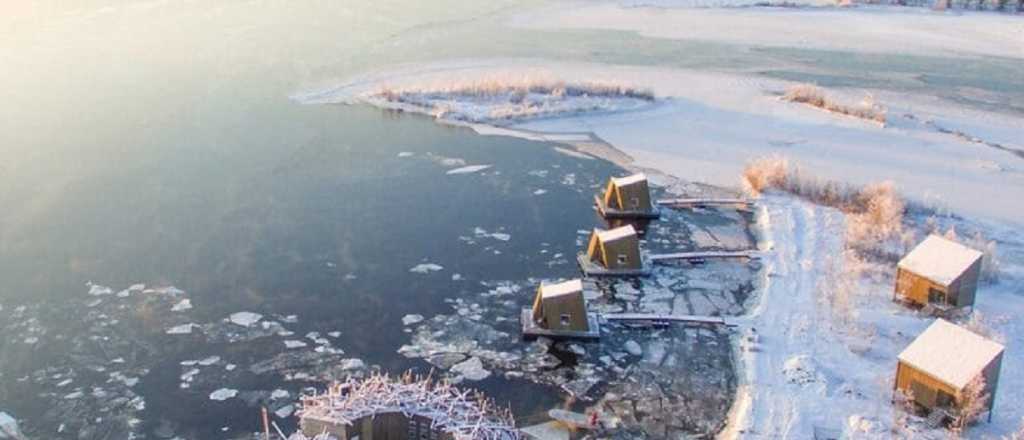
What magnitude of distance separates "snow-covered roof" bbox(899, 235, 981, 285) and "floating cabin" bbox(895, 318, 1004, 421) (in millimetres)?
2023

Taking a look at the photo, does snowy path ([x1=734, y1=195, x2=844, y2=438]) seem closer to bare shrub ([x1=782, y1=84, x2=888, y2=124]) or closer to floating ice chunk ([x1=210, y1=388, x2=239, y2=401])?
floating ice chunk ([x1=210, y1=388, x2=239, y2=401])

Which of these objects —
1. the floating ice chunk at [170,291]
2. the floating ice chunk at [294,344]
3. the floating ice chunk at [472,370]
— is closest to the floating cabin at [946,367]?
the floating ice chunk at [472,370]

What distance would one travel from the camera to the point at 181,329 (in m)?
12.2

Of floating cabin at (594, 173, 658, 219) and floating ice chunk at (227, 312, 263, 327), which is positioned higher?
floating cabin at (594, 173, 658, 219)

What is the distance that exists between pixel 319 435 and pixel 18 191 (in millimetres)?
10975

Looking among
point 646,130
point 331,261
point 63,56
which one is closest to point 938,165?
point 646,130

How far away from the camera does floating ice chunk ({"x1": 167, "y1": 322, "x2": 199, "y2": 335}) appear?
12.1 metres

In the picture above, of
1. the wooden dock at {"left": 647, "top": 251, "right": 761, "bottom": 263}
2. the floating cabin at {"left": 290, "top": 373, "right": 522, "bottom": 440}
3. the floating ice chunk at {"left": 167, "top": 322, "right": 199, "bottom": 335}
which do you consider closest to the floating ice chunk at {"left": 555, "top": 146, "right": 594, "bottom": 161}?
the wooden dock at {"left": 647, "top": 251, "right": 761, "bottom": 263}

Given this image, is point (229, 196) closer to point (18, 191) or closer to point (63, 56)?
point (18, 191)

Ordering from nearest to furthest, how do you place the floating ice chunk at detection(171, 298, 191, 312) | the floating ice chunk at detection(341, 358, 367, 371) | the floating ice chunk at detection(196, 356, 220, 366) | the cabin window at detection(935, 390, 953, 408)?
the cabin window at detection(935, 390, 953, 408)
the floating ice chunk at detection(341, 358, 367, 371)
the floating ice chunk at detection(196, 356, 220, 366)
the floating ice chunk at detection(171, 298, 191, 312)

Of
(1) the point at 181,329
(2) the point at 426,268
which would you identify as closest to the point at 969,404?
(2) the point at 426,268

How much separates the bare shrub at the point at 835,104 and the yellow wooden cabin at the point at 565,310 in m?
12.3

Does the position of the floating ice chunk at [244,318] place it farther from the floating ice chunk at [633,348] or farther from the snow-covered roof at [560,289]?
the floating ice chunk at [633,348]

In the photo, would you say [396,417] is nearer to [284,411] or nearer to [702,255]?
[284,411]
